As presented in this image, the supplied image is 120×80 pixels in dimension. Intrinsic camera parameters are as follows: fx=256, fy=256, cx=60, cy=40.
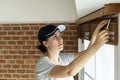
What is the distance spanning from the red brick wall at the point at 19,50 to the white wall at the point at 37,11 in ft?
0.47

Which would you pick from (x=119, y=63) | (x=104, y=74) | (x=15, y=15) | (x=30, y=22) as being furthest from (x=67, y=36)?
(x=119, y=63)

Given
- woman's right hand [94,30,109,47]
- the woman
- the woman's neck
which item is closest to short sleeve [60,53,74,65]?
the woman

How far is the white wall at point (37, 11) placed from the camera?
3934 mm

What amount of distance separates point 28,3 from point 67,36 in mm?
794

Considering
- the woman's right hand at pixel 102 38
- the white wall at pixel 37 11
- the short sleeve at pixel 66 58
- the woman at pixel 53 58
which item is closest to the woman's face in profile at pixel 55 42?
the woman at pixel 53 58

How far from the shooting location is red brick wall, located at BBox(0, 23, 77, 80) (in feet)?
13.4

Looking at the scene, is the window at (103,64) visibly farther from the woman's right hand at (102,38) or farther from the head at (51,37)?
the woman's right hand at (102,38)

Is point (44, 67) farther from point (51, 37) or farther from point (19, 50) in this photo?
point (19, 50)

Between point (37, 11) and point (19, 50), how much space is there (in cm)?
70

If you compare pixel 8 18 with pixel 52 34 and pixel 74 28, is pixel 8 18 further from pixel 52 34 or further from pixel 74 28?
pixel 52 34

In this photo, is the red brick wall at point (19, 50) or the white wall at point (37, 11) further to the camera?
the red brick wall at point (19, 50)

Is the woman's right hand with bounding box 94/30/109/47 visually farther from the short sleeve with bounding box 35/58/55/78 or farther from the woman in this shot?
the short sleeve with bounding box 35/58/55/78

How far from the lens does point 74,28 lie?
4.00 m

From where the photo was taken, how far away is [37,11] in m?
3.98
